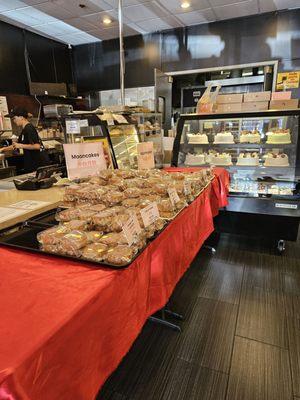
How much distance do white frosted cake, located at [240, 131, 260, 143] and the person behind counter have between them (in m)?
2.77

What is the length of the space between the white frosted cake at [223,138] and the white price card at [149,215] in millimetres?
2304

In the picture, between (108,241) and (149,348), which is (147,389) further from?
(108,241)

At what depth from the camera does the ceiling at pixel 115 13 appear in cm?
441

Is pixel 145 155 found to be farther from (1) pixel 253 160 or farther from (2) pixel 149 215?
(1) pixel 253 160

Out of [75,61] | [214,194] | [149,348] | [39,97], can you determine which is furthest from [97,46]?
[149,348]

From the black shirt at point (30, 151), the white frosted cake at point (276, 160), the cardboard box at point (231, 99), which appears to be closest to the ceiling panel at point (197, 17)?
the cardboard box at point (231, 99)

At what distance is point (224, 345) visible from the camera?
5.68 ft

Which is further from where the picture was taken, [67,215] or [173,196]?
[173,196]

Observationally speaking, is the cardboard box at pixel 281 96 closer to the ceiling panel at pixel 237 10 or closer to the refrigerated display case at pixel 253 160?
the refrigerated display case at pixel 253 160

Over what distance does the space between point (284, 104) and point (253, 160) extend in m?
0.66

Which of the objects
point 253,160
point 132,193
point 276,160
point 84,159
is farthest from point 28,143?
point 276,160

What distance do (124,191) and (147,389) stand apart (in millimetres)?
1093

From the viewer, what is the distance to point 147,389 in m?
1.46

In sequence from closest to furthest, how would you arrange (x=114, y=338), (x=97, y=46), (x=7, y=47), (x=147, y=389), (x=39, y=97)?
(x=114, y=338), (x=147, y=389), (x=7, y=47), (x=39, y=97), (x=97, y=46)
